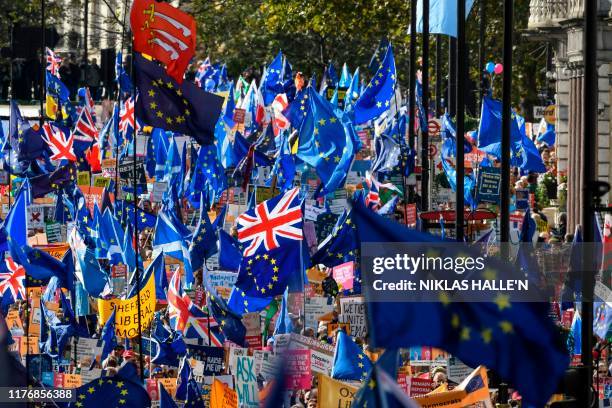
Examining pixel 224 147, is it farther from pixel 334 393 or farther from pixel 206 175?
pixel 334 393

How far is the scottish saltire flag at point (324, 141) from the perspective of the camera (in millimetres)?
25453

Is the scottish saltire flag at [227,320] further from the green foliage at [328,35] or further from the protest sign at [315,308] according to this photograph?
the green foliage at [328,35]

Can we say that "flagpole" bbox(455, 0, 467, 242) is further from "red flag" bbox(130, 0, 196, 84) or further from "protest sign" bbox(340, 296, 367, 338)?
"red flag" bbox(130, 0, 196, 84)

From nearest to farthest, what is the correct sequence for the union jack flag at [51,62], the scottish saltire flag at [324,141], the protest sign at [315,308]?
the protest sign at [315,308], the scottish saltire flag at [324,141], the union jack flag at [51,62]

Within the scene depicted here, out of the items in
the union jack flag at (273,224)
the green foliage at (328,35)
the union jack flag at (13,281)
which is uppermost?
the green foliage at (328,35)

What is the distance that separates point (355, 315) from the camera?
18.0 metres

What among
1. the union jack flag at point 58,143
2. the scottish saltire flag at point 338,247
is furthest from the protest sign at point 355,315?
the union jack flag at point 58,143

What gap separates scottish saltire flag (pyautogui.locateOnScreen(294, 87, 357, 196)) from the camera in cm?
2545

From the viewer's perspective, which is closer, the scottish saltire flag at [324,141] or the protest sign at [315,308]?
the protest sign at [315,308]

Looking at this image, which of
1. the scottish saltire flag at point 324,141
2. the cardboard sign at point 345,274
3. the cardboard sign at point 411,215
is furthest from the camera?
→ the scottish saltire flag at point 324,141

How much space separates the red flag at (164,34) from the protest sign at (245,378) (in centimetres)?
362

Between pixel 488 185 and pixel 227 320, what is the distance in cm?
828

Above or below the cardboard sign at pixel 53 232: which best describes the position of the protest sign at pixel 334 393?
below

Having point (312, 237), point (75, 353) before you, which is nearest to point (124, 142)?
point (312, 237)
